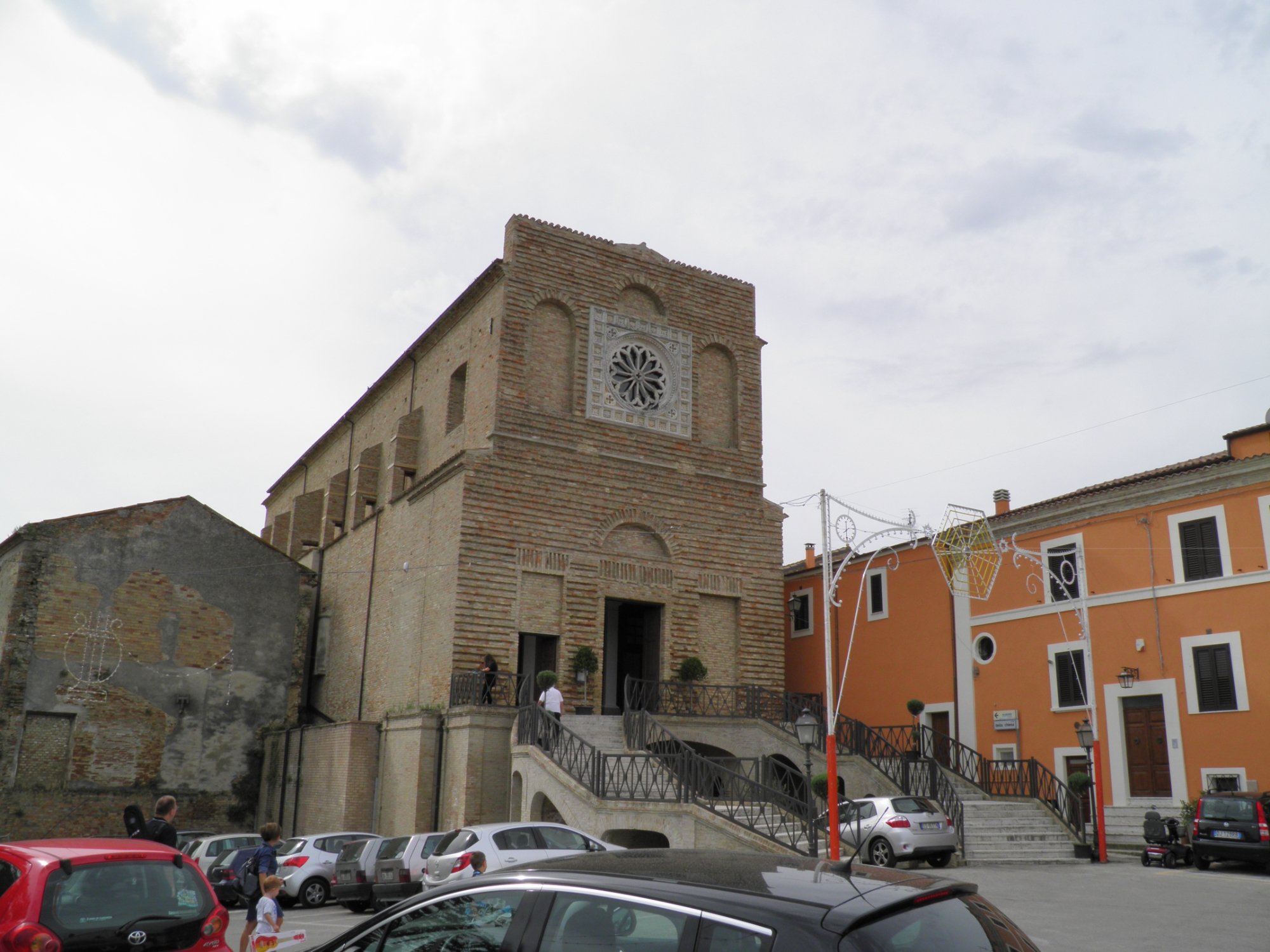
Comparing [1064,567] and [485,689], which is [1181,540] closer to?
[1064,567]

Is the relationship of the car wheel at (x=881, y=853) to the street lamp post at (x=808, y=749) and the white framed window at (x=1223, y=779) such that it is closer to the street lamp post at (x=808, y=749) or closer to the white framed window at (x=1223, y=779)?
the street lamp post at (x=808, y=749)

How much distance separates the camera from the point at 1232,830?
1744 cm

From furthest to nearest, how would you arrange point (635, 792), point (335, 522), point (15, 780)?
point (335, 522) → point (15, 780) → point (635, 792)

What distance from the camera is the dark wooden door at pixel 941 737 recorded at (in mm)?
24391

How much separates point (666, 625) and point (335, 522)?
42.3 feet

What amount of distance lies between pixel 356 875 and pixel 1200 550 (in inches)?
670

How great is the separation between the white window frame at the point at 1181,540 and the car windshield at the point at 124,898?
19.7 m

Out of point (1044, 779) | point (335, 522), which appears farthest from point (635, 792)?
point (335, 522)

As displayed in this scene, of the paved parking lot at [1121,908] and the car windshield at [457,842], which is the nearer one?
the paved parking lot at [1121,908]

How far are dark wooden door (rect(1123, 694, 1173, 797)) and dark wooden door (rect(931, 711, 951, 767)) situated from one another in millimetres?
3845

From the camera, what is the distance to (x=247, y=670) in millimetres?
27359

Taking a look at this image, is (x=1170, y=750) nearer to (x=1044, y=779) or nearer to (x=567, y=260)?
(x=1044, y=779)

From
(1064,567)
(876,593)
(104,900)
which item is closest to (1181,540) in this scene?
(1064,567)

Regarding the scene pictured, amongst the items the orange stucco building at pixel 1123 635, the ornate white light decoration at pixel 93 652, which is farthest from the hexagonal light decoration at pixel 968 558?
the ornate white light decoration at pixel 93 652
